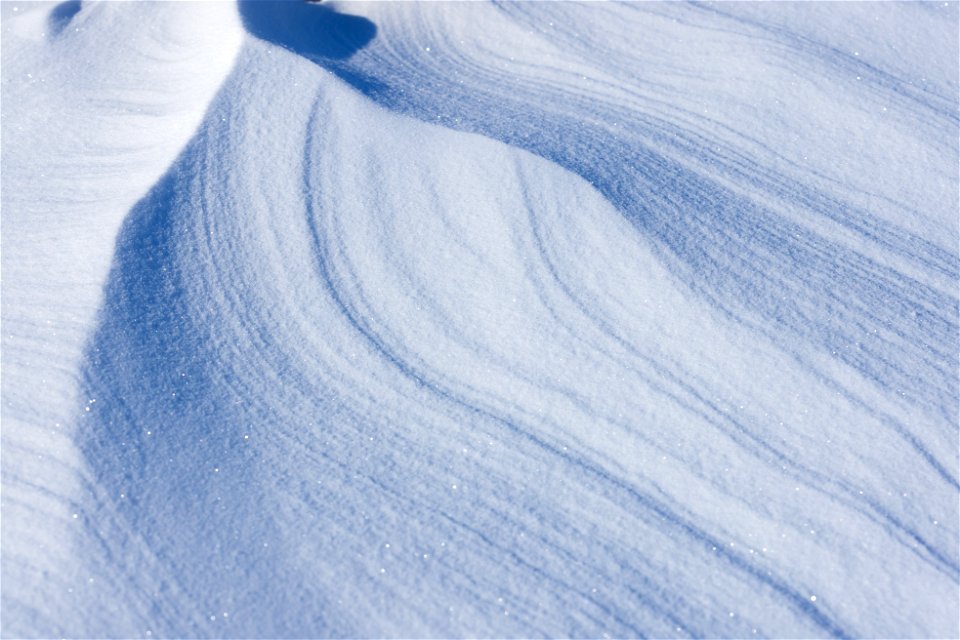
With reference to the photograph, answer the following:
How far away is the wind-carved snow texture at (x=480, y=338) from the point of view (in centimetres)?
59

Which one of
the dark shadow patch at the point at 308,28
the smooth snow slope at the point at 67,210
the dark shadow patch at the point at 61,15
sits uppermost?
the dark shadow patch at the point at 308,28

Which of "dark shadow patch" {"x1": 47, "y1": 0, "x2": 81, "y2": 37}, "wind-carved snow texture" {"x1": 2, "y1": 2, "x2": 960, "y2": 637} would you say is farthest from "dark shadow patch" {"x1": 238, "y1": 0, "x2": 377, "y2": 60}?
"dark shadow patch" {"x1": 47, "y1": 0, "x2": 81, "y2": 37}

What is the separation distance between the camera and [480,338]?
2.33 feet

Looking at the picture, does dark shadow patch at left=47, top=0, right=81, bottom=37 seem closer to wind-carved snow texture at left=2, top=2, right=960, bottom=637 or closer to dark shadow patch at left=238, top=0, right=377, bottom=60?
wind-carved snow texture at left=2, top=2, right=960, bottom=637

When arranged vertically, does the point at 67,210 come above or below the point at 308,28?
below

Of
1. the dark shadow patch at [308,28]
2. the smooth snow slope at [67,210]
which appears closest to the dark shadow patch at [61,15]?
the smooth snow slope at [67,210]

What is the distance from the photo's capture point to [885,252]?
799 millimetres

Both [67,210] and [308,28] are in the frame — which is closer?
[67,210]

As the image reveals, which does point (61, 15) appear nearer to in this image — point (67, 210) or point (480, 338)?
point (67, 210)

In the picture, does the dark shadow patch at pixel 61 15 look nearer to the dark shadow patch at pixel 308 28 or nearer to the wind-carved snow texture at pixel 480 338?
the wind-carved snow texture at pixel 480 338

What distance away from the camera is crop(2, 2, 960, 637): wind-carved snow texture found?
1.94 ft

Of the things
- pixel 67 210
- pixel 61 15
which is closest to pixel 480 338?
pixel 67 210

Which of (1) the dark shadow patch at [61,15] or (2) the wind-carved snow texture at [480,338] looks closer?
(2) the wind-carved snow texture at [480,338]

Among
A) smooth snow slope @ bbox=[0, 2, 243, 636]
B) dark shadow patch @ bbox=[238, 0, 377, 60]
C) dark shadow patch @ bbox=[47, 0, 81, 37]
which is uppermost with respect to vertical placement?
dark shadow patch @ bbox=[238, 0, 377, 60]
